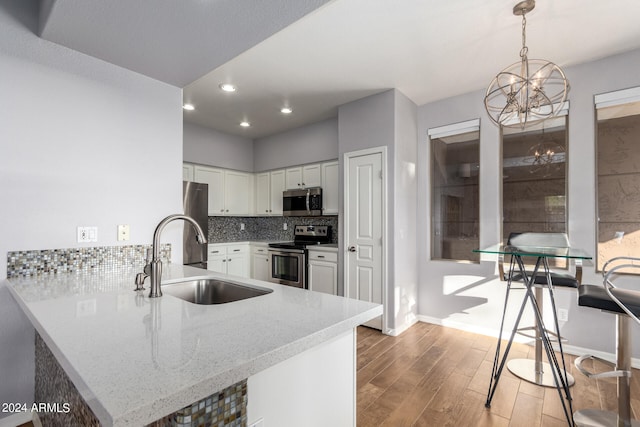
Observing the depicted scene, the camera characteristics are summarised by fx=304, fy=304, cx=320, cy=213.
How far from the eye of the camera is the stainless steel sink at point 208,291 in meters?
1.61

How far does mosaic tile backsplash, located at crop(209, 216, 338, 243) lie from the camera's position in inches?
191

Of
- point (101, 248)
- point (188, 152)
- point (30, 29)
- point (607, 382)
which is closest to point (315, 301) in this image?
point (101, 248)

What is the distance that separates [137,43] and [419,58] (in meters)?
2.17

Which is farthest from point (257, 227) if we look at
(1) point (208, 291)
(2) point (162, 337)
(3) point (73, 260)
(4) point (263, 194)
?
(2) point (162, 337)

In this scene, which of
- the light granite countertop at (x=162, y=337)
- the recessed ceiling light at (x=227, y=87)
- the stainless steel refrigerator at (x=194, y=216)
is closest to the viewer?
the light granite countertop at (x=162, y=337)

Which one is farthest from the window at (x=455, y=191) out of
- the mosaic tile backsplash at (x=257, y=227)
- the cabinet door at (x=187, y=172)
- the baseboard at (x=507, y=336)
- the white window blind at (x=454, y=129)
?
the cabinet door at (x=187, y=172)

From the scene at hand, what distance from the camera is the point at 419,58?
267 centimetres

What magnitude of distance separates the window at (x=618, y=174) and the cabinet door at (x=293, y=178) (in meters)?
3.42

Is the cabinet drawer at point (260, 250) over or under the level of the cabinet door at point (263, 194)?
under

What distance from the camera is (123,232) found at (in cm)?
208

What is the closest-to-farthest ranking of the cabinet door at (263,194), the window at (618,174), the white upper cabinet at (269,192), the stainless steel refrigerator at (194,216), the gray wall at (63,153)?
the gray wall at (63,153)
the window at (618,174)
the stainless steel refrigerator at (194,216)
the white upper cabinet at (269,192)
the cabinet door at (263,194)

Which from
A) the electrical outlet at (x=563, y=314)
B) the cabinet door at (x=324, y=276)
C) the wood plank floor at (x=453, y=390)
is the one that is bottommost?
the wood plank floor at (x=453, y=390)

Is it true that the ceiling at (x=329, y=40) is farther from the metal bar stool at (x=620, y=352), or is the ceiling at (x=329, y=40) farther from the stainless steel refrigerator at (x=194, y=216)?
the metal bar stool at (x=620, y=352)

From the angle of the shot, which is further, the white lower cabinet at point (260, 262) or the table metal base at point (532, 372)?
the white lower cabinet at point (260, 262)
